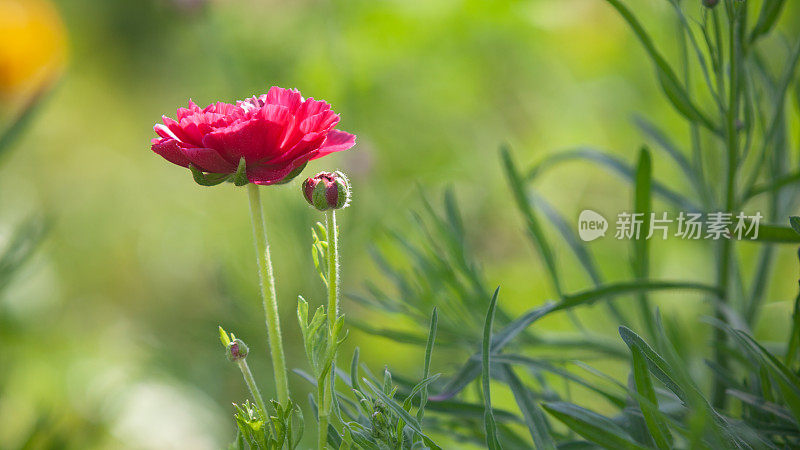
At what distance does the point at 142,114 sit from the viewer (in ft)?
4.12

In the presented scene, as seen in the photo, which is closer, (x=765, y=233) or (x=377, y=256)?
(x=765, y=233)

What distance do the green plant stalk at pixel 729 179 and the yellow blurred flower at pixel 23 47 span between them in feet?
2.59

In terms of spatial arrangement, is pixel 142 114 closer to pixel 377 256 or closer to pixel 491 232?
pixel 491 232

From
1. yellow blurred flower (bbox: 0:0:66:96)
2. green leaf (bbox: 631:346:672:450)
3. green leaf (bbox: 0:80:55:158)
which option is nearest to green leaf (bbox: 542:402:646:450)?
green leaf (bbox: 631:346:672:450)

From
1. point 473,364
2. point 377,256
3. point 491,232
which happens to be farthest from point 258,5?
point 473,364

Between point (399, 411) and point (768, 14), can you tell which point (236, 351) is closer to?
point (399, 411)

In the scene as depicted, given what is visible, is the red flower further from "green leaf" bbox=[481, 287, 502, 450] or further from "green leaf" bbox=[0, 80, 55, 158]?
"green leaf" bbox=[0, 80, 55, 158]

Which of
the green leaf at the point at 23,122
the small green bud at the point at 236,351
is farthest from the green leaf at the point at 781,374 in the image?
the green leaf at the point at 23,122

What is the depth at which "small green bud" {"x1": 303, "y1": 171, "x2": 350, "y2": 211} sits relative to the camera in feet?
0.60

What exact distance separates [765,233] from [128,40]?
130cm

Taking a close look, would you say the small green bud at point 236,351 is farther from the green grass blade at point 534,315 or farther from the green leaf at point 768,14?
the green leaf at point 768,14

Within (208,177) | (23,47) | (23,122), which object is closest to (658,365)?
(208,177)

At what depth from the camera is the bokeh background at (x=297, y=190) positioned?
0.70 meters

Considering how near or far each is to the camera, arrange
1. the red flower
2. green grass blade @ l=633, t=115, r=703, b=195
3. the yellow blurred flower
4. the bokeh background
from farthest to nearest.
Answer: the yellow blurred flower → the bokeh background → green grass blade @ l=633, t=115, r=703, b=195 → the red flower
